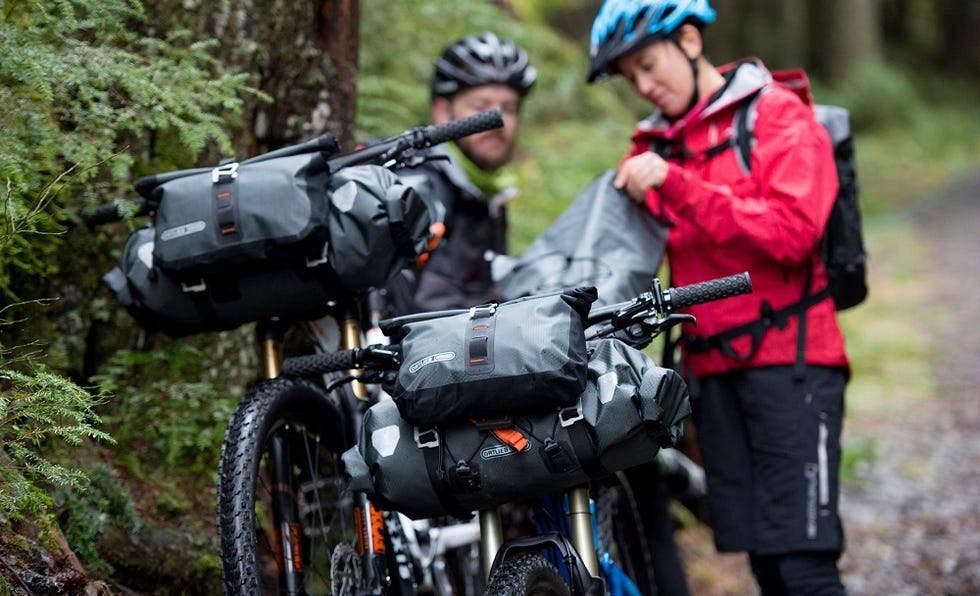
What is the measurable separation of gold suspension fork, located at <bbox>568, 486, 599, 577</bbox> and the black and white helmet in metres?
3.00

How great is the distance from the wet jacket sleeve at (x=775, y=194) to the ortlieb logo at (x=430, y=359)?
1.56 m

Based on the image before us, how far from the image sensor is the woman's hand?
3.88m

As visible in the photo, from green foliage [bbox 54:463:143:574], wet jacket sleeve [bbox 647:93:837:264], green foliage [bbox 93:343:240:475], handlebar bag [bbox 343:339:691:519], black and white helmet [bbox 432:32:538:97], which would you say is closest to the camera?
handlebar bag [bbox 343:339:691:519]

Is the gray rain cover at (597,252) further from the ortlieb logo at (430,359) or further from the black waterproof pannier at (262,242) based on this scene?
the ortlieb logo at (430,359)

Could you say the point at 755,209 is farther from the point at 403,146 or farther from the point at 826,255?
the point at 403,146

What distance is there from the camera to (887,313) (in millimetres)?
13469

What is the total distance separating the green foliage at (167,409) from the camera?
3986 mm

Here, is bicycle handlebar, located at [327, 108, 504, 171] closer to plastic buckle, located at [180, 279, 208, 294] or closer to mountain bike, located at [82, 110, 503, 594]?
mountain bike, located at [82, 110, 503, 594]

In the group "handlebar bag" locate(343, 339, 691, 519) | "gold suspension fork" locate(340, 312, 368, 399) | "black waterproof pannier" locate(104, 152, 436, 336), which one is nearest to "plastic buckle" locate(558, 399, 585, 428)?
"handlebar bag" locate(343, 339, 691, 519)

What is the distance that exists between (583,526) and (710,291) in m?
0.84

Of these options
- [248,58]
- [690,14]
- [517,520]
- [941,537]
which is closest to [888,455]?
[941,537]

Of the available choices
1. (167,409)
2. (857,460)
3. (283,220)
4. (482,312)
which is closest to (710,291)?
(482,312)

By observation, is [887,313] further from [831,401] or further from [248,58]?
[248,58]

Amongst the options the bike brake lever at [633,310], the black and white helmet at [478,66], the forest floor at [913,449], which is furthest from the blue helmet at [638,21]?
the forest floor at [913,449]
